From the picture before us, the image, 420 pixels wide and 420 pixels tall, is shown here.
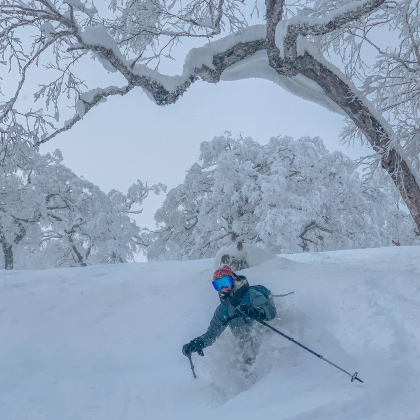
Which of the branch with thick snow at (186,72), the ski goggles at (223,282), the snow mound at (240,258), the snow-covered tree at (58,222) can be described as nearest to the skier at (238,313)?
the ski goggles at (223,282)

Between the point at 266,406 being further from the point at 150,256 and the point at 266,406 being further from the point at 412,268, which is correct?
the point at 150,256

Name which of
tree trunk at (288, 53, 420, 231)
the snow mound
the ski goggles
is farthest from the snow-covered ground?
tree trunk at (288, 53, 420, 231)

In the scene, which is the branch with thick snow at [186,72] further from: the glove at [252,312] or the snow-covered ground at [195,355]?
the glove at [252,312]

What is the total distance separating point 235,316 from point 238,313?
0.15 ft

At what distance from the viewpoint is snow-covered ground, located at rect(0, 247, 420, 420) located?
303 centimetres

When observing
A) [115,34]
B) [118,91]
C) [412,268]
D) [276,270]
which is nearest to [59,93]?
[118,91]

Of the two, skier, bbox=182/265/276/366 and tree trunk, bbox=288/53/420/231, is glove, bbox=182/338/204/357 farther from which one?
tree trunk, bbox=288/53/420/231

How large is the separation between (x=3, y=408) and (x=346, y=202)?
12.3 metres

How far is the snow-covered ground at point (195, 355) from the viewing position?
9.95ft

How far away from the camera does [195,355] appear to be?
407 cm

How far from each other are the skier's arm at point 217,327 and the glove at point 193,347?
64mm

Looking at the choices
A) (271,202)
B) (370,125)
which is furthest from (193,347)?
(271,202)

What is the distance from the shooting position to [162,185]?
15.2m

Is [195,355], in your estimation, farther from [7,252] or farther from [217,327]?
[7,252]
